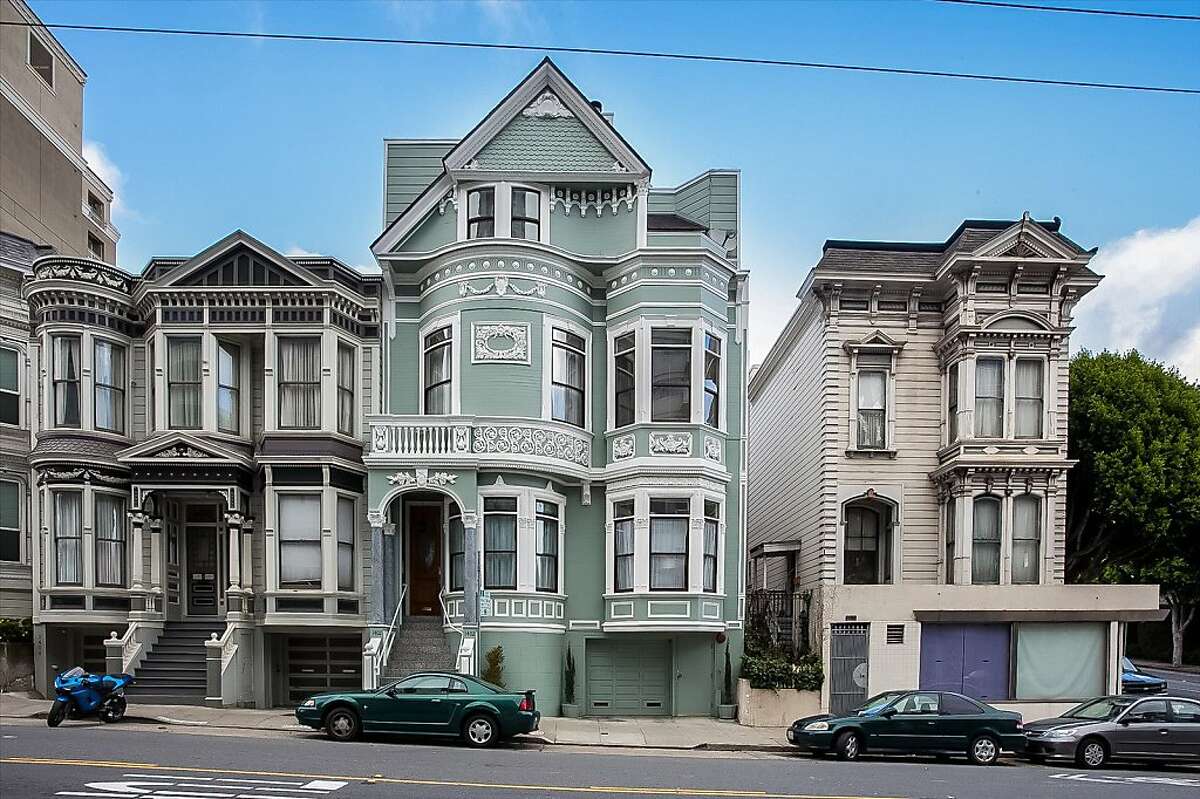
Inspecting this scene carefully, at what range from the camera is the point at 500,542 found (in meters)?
21.6

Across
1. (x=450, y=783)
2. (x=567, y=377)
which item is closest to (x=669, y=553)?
(x=567, y=377)

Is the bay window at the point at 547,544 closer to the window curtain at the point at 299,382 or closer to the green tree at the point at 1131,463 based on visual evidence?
the window curtain at the point at 299,382

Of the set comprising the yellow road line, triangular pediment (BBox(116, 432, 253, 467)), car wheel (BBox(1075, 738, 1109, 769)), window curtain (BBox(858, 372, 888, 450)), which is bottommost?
car wheel (BBox(1075, 738, 1109, 769))

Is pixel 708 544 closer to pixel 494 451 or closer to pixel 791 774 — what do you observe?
pixel 494 451

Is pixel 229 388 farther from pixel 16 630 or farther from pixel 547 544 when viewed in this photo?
pixel 547 544

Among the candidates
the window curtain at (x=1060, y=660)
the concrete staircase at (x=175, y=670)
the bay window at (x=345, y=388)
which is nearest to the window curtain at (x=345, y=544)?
the bay window at (x=345, y=388)

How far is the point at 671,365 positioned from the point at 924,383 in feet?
20.7

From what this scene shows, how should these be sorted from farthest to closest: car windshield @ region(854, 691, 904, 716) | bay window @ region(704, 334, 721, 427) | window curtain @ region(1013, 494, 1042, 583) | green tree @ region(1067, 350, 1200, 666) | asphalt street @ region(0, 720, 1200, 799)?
green tree @ region(1067, 350, 1200, 666)
window curtain @ region(1013, 494, 1042, 583)
bay window @ region(704, 334, 721, 427)
car windshield @ region(854, 691, 904, 716)
asphalt street @ region(0, 720, 1200, 799)

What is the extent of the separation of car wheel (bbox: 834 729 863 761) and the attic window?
3053 centimetres

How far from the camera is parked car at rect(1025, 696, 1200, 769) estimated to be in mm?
17266

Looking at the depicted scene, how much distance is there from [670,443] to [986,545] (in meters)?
7.67

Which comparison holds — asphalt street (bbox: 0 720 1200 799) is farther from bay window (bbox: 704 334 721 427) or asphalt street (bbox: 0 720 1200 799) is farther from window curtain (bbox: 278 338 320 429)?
bay window (bbox: 704 334 721 427)

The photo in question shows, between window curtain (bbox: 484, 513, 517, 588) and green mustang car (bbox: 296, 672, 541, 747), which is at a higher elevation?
window curtain (bbox: 484, 513, 517, 588)

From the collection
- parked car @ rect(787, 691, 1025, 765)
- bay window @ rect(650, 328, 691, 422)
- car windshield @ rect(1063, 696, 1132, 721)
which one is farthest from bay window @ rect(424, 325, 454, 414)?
car windshield @ rect(1063, 696, 1132, 721)
